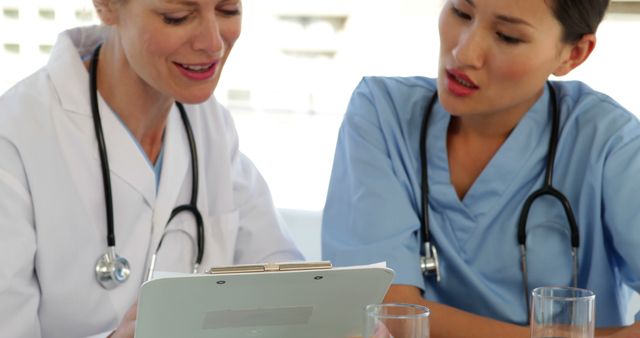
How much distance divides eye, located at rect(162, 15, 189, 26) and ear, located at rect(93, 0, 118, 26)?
4.4 inches

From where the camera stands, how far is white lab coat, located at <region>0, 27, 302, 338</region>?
149cm

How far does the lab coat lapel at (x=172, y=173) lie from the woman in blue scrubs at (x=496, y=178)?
0.92ft

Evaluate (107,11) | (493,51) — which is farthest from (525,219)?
(107,11)

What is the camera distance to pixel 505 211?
169 centimetres

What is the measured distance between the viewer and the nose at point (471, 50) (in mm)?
1590

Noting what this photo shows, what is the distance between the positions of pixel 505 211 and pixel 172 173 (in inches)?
24.2

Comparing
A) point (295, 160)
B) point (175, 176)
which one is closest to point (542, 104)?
point (175, 176)

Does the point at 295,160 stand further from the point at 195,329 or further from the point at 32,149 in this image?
the point at 195,329

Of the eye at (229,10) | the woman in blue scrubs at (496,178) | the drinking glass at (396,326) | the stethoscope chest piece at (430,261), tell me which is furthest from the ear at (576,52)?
the drinking glass at (396,326)

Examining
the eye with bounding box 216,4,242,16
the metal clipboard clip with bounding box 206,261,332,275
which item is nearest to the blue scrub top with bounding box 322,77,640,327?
the eye with bounding box 216,4,242,16

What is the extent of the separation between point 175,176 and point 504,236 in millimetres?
612

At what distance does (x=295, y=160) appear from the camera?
9.15 feet

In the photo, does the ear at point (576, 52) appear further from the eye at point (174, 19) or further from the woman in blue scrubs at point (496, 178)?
the eye at point (174, 19)

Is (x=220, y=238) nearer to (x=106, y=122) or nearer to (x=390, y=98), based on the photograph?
(x=106, y=122)
